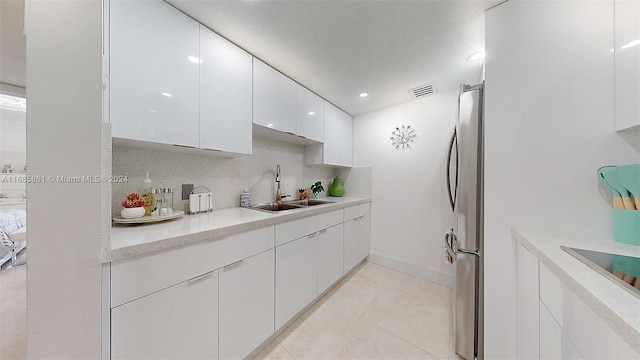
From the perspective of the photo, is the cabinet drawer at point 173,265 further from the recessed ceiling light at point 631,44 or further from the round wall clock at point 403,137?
the round wall clock at point 403,137

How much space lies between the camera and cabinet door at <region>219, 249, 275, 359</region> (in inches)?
41.8

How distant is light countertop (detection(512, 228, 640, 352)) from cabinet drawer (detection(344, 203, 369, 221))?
1403mm

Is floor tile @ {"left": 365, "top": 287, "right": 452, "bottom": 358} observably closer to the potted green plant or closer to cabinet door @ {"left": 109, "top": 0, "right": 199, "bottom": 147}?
the potted green plant

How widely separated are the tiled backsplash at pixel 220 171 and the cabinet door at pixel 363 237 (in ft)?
2.81

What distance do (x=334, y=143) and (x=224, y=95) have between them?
142 cm

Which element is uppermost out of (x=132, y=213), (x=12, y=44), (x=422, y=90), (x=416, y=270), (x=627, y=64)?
(x=422, y=90)

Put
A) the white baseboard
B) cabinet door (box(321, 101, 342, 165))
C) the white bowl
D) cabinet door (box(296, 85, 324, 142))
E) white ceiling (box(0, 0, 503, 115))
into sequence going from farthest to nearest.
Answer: cabinet door (box(321, 101, 342, 165)) → the white baseboard → cabinet door (box(296, 85, 324, 142)) → white ceiling (box(0, 0, 503, 115)) → the white bowl

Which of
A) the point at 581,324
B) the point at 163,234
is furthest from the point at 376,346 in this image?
the point at 163,234

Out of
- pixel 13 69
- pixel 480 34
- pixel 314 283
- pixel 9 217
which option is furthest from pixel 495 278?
pixel 13 69

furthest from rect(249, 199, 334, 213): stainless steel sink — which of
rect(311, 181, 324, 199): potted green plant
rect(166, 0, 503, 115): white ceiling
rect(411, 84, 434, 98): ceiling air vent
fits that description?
rect(411, 84, 434, 98): ceiling air vent

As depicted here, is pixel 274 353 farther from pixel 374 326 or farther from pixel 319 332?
pixel 374 326

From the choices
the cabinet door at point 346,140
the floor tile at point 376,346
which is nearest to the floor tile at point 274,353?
the floor tile at point 376,346

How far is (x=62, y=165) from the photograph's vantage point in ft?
1.82

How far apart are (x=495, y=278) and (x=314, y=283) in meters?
1.25
